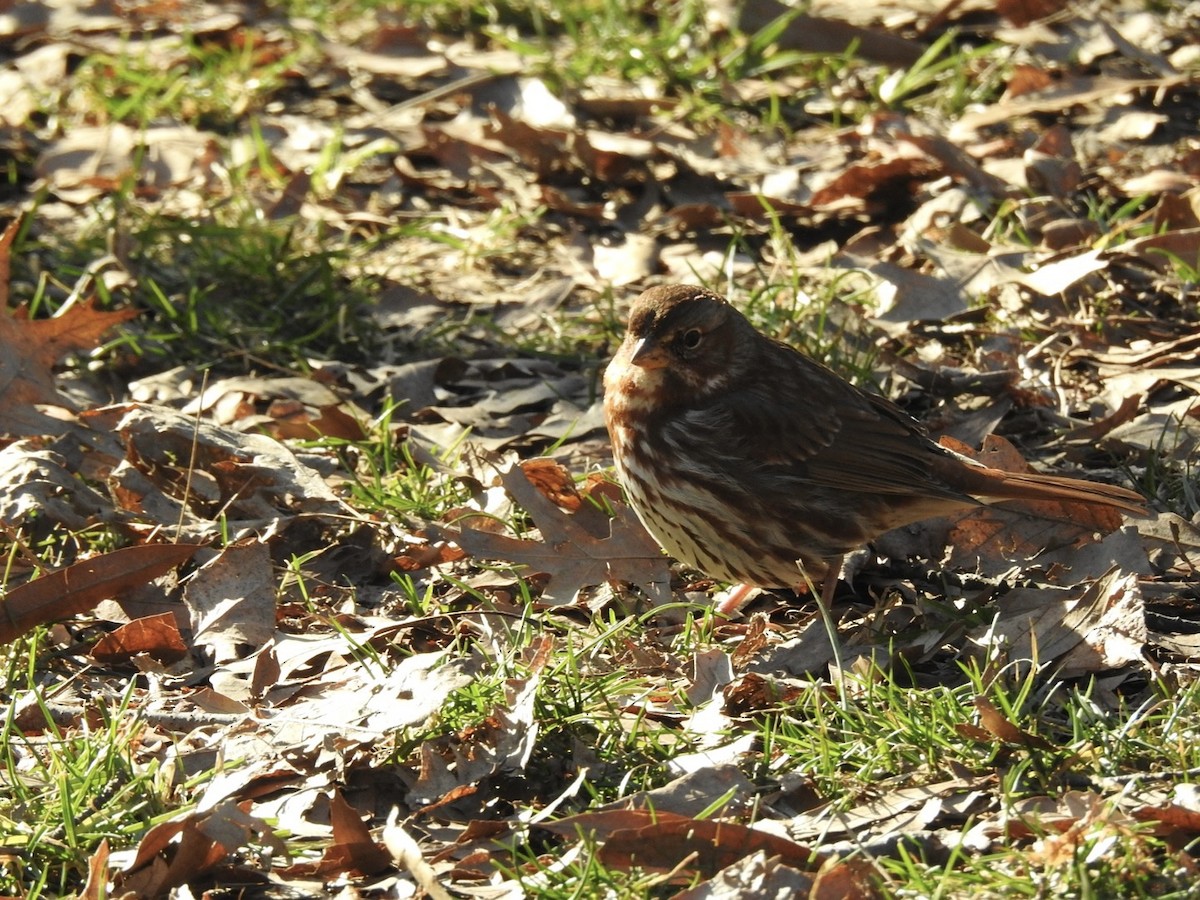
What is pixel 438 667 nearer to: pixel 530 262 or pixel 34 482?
pixel 34 482

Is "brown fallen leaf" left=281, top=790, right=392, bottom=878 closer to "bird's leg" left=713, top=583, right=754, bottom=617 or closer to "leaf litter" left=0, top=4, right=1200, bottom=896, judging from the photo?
"leaf litter" left=0, top=4, right=1200, bottom=896

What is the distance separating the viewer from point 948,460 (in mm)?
4664

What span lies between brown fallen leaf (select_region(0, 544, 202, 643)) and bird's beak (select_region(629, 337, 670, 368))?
146cm

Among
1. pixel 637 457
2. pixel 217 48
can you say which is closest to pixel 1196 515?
pixel 637 457

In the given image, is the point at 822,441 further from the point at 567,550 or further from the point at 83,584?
the point at 83,584

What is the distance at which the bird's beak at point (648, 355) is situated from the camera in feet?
15.8

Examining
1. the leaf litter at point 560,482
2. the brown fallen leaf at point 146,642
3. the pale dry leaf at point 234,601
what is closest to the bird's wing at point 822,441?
the leaf litter at point 560,482

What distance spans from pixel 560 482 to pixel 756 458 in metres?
0.72

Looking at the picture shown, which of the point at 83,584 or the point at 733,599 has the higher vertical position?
the point at 83,584

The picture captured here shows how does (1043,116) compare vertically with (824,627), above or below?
above

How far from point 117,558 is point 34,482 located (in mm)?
591

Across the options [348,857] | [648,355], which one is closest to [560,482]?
[648,355]

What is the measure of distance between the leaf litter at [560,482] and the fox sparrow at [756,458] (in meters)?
0.22

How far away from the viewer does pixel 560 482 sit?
513 centimetres
